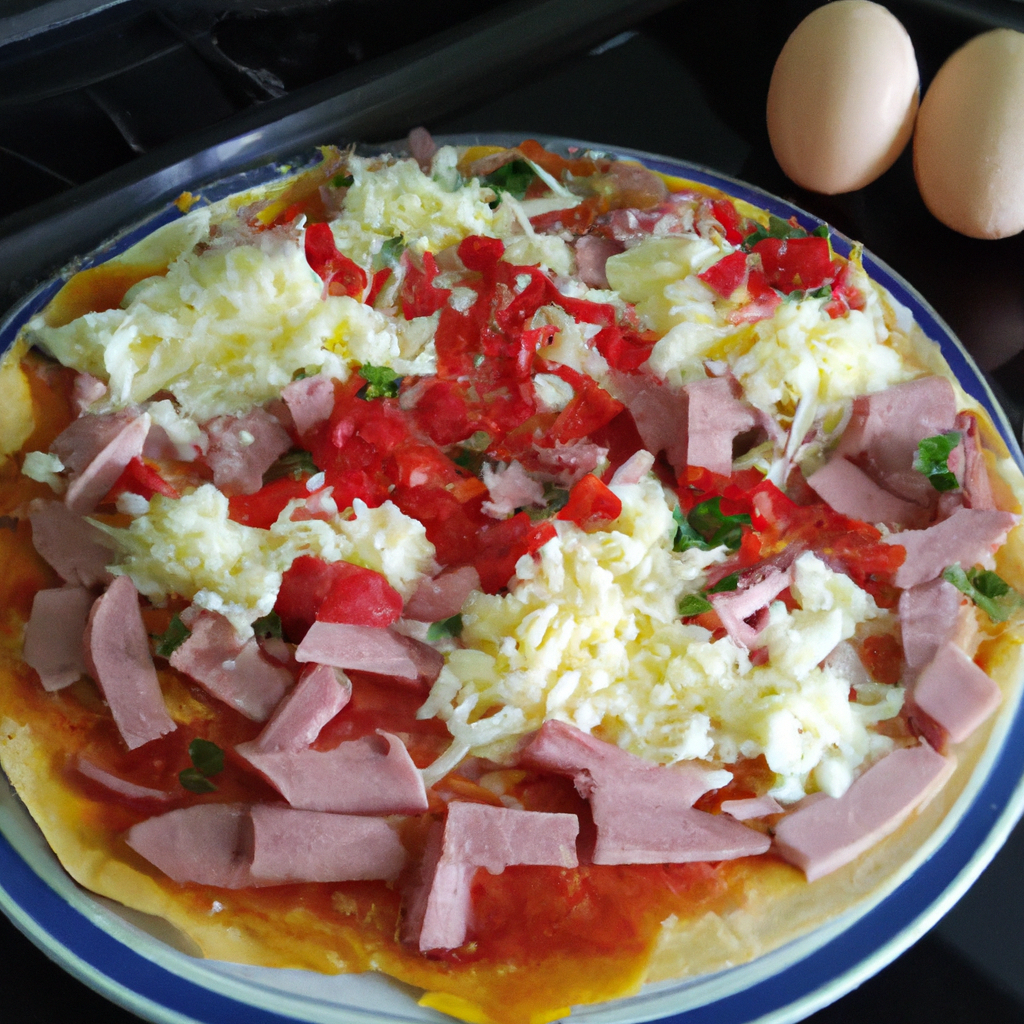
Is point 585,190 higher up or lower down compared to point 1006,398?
higher up

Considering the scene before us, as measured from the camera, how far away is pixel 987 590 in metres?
1.66

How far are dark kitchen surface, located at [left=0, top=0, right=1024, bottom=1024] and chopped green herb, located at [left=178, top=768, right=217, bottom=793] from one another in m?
A: 1.37

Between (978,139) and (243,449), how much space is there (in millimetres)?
1820

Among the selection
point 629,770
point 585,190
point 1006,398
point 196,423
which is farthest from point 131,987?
point 1006,398

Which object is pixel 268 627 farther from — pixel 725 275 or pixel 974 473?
pixel 974 473

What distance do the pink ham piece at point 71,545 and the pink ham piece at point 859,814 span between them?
1.19 metres

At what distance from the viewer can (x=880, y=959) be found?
135 centimetres

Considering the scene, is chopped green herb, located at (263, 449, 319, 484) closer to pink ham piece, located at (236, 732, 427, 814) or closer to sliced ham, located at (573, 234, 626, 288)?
pink ham piece, located at (236, 732, 427, 814)

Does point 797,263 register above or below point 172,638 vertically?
above

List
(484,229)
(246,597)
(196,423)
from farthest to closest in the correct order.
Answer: (484,229)
(196,423)
(246,597)

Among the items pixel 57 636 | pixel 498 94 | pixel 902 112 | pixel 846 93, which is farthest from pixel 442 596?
pixel 498 94

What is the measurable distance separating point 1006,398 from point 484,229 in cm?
135

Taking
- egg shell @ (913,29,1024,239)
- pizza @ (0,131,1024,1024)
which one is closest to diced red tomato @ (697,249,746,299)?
pizza @ (0,131,1024,1024)

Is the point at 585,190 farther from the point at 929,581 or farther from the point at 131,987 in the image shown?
the point at 131,987
